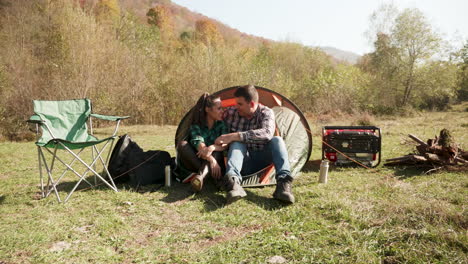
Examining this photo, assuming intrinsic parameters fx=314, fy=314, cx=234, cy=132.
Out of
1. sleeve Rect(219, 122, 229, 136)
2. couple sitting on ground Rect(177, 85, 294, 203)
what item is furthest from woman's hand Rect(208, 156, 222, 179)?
sleeve Rect(219, 122, 229, 136)

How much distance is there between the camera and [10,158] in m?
5.64

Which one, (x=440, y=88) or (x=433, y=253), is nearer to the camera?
(x=433, y=253)

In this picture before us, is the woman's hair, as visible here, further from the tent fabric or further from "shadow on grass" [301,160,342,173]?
"shadow on grass" [301,160,342,173]

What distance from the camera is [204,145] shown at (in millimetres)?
3521

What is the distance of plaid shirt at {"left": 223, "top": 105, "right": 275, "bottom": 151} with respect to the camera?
3.47m

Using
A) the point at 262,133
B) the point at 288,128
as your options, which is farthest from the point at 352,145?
the point at 262,133

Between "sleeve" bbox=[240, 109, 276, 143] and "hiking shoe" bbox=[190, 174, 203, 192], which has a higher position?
"sleeve" bbox=[240, 109, 276, 143]

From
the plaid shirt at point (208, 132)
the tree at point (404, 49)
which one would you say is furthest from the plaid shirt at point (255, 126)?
the tree at point (404, 49)

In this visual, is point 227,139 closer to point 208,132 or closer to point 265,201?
point 208,132

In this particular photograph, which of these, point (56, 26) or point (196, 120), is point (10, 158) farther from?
point (56, 26)

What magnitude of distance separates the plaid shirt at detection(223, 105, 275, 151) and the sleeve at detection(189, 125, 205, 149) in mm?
404

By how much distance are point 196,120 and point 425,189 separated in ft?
8.96

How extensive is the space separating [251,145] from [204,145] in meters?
0.58

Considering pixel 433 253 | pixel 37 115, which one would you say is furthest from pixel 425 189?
pixel 37 115
